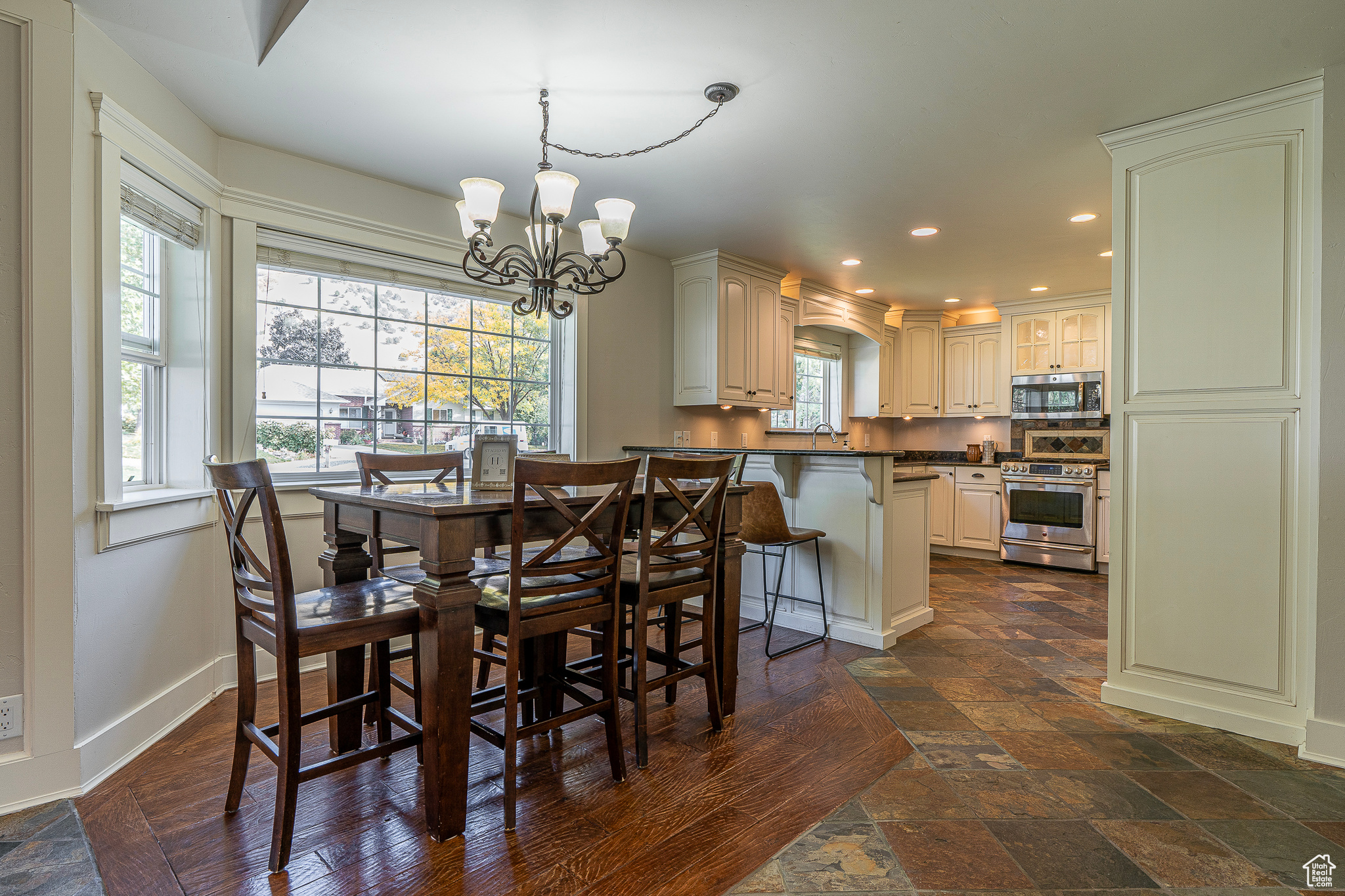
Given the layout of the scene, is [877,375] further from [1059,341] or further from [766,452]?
[766,452]

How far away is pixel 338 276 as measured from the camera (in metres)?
3.28

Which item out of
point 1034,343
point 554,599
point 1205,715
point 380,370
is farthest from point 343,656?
point 1034,343

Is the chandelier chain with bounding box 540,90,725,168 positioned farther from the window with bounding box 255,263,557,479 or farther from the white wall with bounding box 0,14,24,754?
the white wall with bounding box 0,14,24,754

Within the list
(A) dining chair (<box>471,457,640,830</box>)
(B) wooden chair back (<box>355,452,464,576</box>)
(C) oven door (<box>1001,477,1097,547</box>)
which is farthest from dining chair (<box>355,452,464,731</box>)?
(C) oven door (<box>1001,477,1097,547</box>)

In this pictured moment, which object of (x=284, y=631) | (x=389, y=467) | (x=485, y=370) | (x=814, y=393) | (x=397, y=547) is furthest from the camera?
(x=814, y=393)

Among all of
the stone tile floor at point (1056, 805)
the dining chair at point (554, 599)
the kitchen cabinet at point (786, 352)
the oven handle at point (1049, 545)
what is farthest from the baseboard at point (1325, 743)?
the oven handle at point (1049, 545)

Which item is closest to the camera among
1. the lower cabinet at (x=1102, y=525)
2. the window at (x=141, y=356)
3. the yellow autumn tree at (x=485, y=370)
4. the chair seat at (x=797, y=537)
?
the window at (x=141, y=356)

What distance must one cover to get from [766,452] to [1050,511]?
322cm

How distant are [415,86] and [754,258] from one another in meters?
2.74

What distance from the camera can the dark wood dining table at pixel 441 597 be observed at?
1737 millimetres

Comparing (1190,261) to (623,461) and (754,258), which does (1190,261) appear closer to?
(623,461)

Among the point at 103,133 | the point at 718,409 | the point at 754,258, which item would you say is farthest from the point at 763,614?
the point at 103,133

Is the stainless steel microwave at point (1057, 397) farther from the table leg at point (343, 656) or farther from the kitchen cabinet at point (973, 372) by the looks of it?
the table leg at point (343, 656)

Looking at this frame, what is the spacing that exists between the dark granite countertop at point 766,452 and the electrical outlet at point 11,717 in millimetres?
→ 2981
